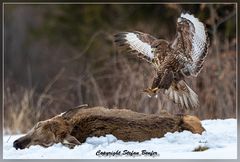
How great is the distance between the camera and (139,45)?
6914 millimetres

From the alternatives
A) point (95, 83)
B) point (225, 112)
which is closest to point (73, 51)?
point (95, 83)

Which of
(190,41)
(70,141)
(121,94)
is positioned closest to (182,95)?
(190,41)

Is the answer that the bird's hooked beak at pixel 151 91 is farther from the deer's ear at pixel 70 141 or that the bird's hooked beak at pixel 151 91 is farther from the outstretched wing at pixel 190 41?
the deer's ear at pixel 70 141

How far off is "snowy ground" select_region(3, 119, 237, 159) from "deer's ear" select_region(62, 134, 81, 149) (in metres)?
0.03

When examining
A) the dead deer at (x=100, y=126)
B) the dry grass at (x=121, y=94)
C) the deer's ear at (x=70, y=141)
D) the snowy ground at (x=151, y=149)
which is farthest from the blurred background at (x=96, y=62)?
the deer's ear at (x=70, y=141)

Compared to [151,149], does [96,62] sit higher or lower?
higher

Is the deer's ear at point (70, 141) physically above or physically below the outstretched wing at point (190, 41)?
below

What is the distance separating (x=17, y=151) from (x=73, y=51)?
7.19 metres

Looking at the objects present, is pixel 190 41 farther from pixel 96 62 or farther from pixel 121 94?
pixel 96 62

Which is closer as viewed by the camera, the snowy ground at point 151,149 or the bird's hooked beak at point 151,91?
the snowy ground at point 151,149

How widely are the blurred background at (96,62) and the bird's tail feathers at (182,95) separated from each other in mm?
69

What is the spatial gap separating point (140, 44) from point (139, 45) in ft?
0.04

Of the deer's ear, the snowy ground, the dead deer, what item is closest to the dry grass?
the dead deer

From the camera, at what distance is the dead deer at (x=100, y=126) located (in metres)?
6.78
